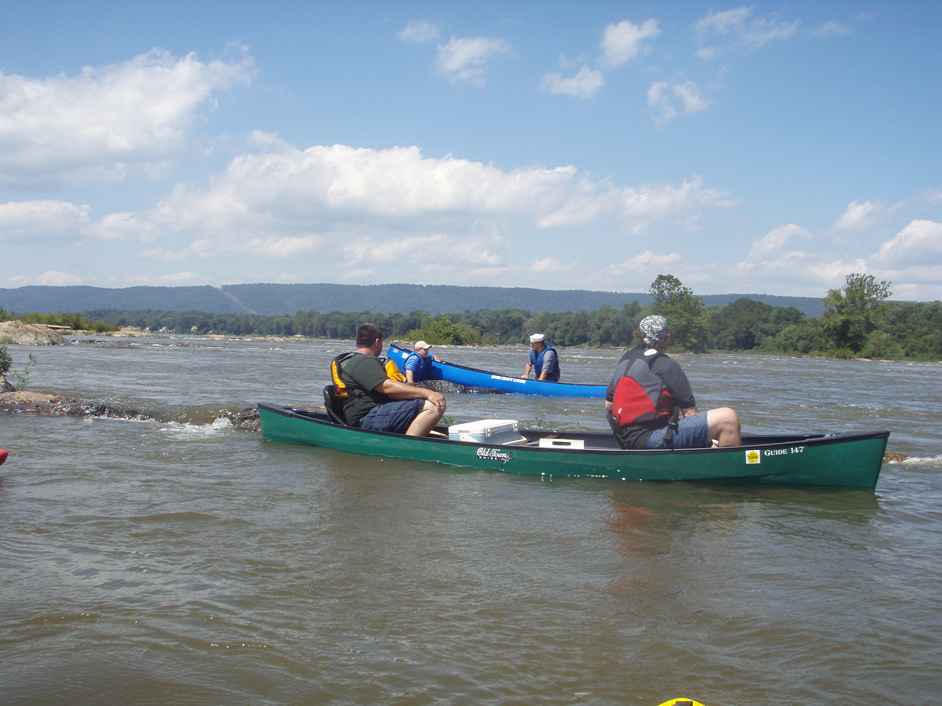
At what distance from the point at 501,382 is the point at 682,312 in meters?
70.8

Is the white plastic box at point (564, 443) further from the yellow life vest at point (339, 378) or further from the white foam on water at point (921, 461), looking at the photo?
the white foam on water at point (921, 461)

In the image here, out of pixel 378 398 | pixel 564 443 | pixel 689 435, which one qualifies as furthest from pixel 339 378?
pixel 689 435

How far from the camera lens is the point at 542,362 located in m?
20.7

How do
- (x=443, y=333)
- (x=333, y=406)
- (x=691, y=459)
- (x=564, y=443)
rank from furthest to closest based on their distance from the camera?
(x=443, y=333) < (x=564, y=443) < (x=333, y=406) < (x=691, y=459)

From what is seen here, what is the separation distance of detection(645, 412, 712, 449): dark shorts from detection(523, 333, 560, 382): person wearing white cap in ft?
37.8

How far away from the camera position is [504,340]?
11025cm

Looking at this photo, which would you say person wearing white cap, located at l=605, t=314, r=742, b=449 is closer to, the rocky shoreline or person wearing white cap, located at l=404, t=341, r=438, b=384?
the rocky shoreline

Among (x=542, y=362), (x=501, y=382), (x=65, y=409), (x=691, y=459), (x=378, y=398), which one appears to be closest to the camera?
(x=691, y=459)

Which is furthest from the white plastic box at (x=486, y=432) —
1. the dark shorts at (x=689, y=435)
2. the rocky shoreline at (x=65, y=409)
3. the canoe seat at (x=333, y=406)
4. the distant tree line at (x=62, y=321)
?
the distant tree line at (x=62, y=321)

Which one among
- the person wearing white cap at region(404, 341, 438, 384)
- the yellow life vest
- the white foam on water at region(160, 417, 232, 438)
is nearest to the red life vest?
the yellow life vest

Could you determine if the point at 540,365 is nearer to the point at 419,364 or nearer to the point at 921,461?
the point at 419,364

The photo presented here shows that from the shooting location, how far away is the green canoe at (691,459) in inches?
326

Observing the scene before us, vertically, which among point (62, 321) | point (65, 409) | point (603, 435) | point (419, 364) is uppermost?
point (62, 321)

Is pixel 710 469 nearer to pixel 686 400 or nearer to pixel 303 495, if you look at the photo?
pixel 686 400
